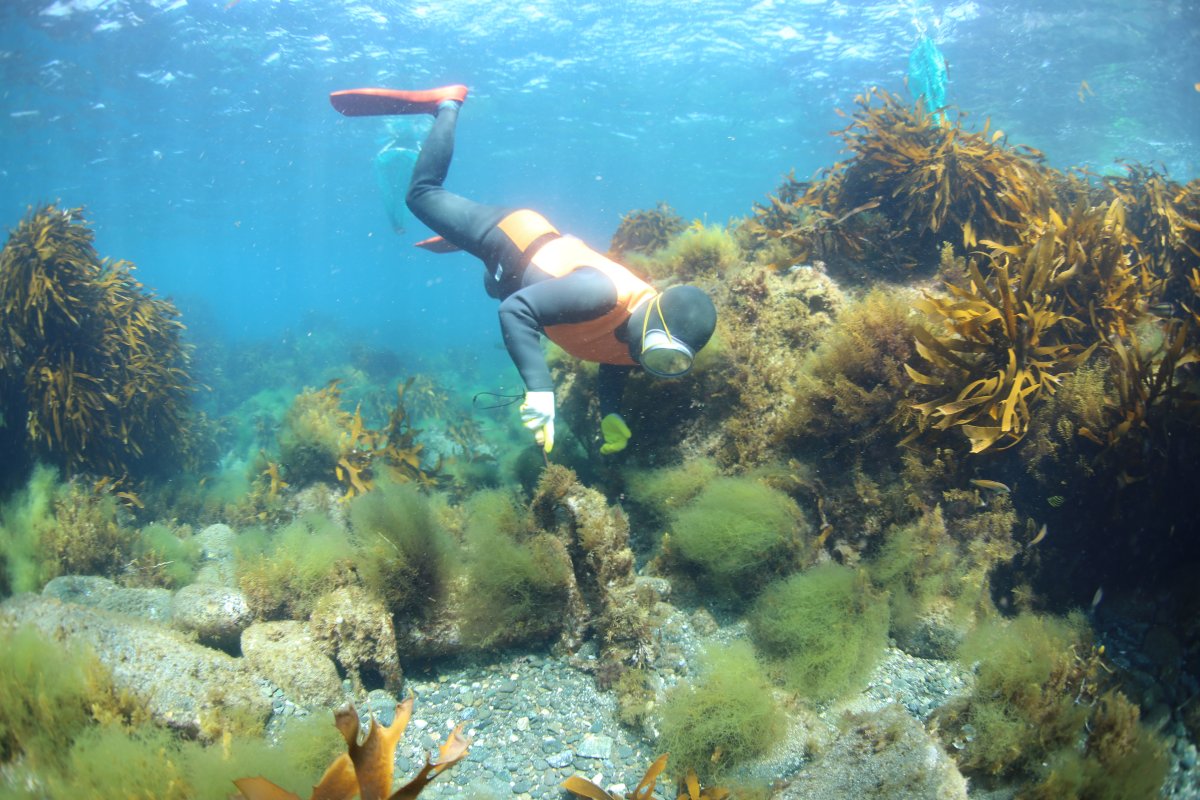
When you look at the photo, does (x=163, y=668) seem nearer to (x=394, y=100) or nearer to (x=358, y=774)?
(x=358, y=774)

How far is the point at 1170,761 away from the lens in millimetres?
2611

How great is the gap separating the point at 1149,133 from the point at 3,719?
4367cm

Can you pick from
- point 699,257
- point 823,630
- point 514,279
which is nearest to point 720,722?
point 823,630

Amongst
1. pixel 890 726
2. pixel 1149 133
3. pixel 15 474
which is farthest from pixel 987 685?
pixel 1149 133

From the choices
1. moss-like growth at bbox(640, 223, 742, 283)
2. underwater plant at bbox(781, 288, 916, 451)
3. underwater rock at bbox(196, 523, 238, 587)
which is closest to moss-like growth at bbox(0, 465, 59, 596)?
underwater rock at bbox(196, 523, 238, 587)

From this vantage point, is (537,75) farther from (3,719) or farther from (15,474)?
(3,719)

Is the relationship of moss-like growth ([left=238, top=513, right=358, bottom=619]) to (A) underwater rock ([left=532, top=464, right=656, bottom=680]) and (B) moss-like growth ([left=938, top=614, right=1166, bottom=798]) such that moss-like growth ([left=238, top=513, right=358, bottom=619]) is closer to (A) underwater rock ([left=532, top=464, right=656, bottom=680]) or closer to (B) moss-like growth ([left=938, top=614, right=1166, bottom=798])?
(A) underwater rock ([left=532, top=464, right=656, bottom=680])

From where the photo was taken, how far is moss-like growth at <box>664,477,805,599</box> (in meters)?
3.90

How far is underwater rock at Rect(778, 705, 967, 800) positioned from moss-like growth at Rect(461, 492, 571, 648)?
1906 mm

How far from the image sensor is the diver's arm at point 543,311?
4.04 m

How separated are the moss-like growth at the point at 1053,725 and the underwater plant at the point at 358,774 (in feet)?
8.44

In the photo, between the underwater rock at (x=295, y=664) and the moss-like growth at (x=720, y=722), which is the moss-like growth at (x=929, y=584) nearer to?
the moss-like growth at (x=720, y=722)

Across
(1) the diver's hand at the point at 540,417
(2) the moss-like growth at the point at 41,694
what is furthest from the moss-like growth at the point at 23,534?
(1) the diver's hand at the point at 540,417

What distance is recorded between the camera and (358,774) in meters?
2.05
